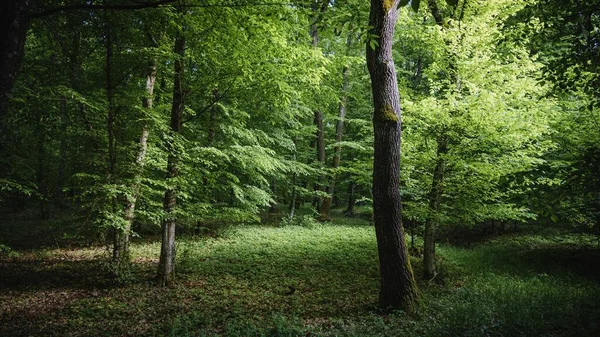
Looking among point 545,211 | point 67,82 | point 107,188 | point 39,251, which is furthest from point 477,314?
point 39,251

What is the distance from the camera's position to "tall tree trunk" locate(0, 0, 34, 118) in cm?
222

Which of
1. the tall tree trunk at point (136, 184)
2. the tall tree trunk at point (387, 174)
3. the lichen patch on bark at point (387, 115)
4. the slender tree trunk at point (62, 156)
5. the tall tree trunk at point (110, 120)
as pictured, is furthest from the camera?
the slender tree trunk at point (62, 156)

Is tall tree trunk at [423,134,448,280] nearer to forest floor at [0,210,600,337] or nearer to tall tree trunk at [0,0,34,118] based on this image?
forest floor at [0,210,600,337]

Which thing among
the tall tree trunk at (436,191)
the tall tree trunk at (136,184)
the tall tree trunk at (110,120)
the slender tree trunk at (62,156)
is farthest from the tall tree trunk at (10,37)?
the tall tree trunk at (436,191)

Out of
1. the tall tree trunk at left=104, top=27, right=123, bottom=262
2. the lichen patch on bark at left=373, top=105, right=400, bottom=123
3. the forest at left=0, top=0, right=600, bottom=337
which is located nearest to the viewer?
the forest at left=0, top=0, right=600, bottom=337

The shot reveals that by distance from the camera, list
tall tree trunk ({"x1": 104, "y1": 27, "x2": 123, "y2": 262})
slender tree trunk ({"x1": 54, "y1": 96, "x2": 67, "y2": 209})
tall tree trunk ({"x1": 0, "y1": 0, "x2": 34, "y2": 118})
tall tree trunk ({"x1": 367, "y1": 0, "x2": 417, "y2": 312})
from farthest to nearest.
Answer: slender tree trunk ({"x1": 54, "y1": 96, "x2": 67, "y2": 209})
tall tree trunk ({"x1": 104, "y1": 27, "x2": 123, "y2": 262})
tall tree trunk ({"x1": 367, "y1": 0, "x2": 417, "y2": 312})
tall tree trunk ({"x1": 0, "y1": 0, "x2": 34, "y2": 118})

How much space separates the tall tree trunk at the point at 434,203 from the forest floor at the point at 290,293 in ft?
1.38

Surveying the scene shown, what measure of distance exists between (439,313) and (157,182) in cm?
695

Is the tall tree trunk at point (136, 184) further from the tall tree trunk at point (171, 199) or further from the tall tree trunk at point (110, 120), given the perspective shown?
the tall tree trunk at point (171, 199)

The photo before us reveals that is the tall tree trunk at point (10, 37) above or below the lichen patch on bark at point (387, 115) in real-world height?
below

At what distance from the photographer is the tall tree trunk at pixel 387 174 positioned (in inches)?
243

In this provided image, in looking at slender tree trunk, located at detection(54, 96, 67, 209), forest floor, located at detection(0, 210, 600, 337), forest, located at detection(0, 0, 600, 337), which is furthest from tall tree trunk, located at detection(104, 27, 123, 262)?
forest floor, located at detection(0, 210, 600, 337)

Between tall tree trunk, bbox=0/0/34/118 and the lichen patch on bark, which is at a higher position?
the lichen patch on bark

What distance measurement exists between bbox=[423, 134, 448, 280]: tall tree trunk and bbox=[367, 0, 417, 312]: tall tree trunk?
2863 millimetres
